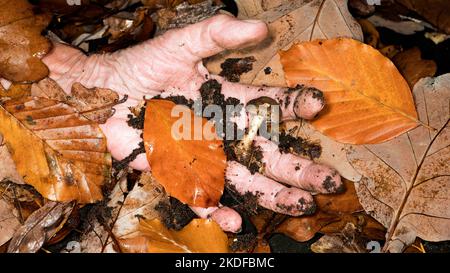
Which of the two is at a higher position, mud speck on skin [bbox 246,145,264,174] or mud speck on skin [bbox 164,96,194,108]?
mud speck on skin [bbox 164,96,194,108]

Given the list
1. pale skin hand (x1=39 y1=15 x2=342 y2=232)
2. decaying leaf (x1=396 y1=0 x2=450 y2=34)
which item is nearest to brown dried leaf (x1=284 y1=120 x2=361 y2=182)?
pale skin hand (x1=39 y1=15 x2=342 y2=232)

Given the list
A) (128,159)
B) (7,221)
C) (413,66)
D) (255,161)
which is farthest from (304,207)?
(7,221)

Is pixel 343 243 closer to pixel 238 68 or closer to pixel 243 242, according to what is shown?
pixel 243 242

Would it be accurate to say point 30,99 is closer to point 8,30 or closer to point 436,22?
point 8,30

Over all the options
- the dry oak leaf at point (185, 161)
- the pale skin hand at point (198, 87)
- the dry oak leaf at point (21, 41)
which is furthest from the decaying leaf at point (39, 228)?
the dry oak leaf at point (21, 41)

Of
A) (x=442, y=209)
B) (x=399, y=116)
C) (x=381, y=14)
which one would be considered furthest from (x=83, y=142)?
(x=381, y=14)

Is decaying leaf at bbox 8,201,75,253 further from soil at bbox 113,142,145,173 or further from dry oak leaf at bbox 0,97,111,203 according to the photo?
soil at bbox 113,142,145,173

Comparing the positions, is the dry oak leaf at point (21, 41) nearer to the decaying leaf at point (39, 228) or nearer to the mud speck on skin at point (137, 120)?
the mud speck on skin at point (137, 120)
